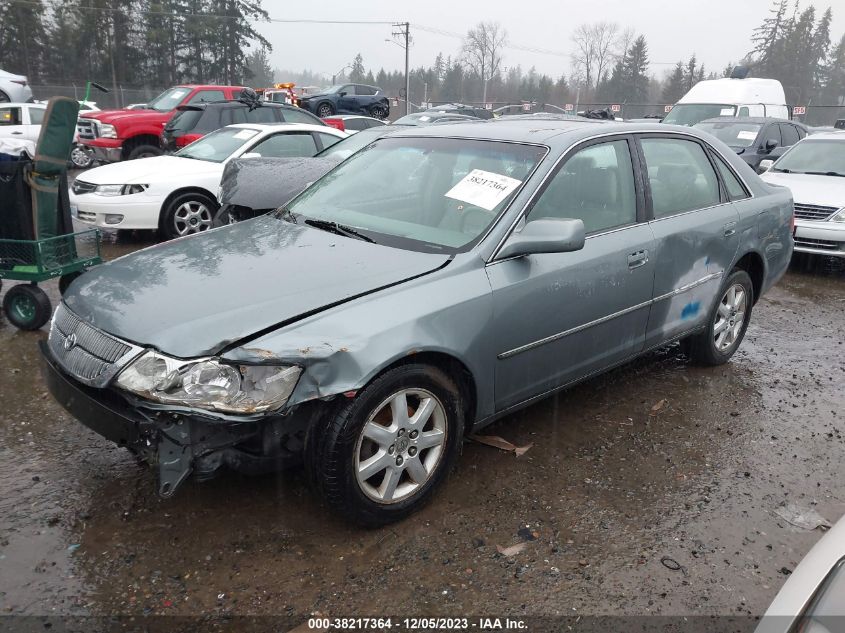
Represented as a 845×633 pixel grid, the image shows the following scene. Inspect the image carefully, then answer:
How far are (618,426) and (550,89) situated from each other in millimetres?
74411

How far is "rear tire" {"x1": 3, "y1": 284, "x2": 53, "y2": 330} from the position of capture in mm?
5039

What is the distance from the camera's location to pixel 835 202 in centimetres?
743

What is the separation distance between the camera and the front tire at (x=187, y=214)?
745 cm

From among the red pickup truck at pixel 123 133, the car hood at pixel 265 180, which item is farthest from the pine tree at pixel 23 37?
the car hood at pixel 265 180

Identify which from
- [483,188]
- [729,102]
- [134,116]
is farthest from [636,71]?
[483,188]

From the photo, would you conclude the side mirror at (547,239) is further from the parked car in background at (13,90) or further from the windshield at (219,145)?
the parked car in background at (13,90)

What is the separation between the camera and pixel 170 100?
1457 centimetres

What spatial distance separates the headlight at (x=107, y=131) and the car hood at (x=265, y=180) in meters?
7.62

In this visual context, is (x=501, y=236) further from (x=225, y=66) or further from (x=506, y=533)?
(x=225, y=66)

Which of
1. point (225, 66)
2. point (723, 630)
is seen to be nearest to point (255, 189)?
point (723, 630)

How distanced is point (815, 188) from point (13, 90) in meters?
20.6

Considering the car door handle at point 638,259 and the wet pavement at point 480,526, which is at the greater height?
the car door handle at point 638,259

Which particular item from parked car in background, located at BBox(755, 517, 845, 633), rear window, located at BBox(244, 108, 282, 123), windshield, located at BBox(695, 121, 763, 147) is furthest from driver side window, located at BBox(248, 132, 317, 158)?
parked car in background, located at BBox(755, 517, 845, 633)

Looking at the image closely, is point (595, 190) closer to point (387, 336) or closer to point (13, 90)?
point (387, 336)
